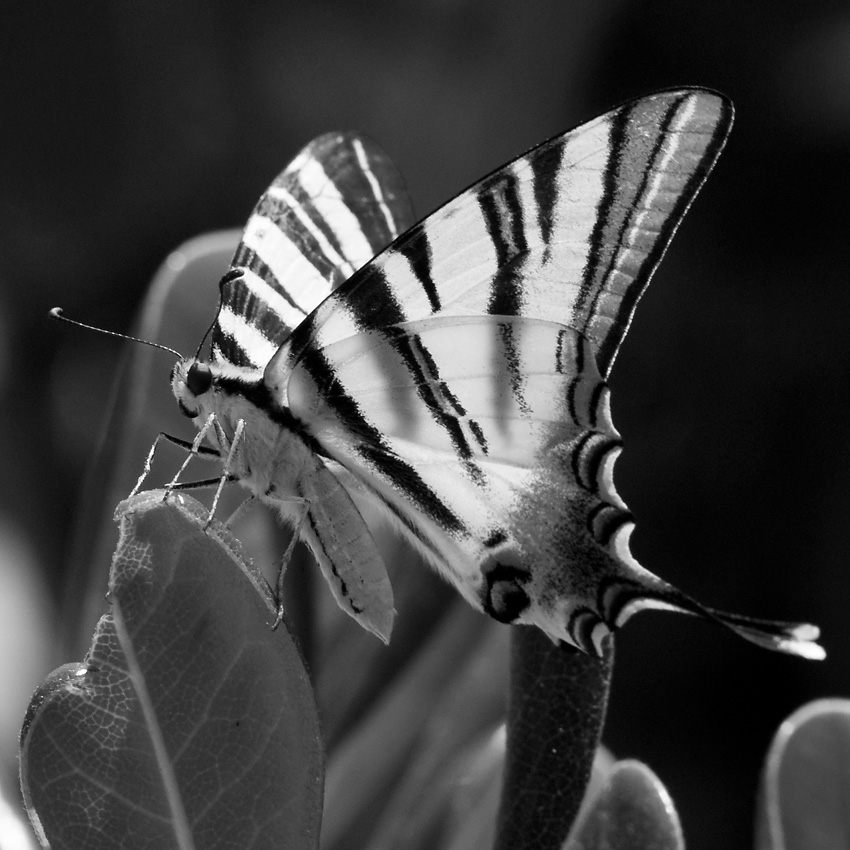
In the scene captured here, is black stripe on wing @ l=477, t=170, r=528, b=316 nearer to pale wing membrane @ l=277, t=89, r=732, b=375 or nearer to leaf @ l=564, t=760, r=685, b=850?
pale wing membrane @ l=277, t=89, r=732, b=375

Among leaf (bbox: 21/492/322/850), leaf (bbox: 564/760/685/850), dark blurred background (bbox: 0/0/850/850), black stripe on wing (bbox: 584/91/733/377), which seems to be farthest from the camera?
dark blurred background (bbox: 0/0/850/850)

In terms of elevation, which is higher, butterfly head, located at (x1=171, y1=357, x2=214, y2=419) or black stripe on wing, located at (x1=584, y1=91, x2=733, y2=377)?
black stripe on wing, located at (x1=584, y1=91, x2=733, y2=377)

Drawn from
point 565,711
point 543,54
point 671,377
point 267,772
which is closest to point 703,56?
point 543,54

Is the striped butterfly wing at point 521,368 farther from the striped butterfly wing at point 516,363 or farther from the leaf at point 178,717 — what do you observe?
the leaf at point 178,717

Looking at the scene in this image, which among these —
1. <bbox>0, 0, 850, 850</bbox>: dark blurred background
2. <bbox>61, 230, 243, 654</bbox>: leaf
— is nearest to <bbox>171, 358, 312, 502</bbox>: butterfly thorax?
<bbox>61, 230, 243, 654</bbox>: leaf

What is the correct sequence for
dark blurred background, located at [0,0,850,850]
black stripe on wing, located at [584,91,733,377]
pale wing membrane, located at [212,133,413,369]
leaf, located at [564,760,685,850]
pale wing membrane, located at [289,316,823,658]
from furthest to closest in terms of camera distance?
dark blurred background, located at [0,0,850,850] → pale wing membrane, located at [212,133,413,369] → pale wing membrane, located at [289,316,823,658] → black stripe on wing, located at [584,91,733,377] → leaf, located at [564,760,685,850]

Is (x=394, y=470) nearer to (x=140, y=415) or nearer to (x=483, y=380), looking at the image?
(x=483, y=380)

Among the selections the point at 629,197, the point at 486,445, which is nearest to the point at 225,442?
the point at 486,445
